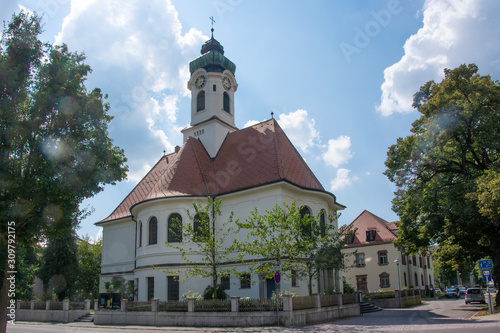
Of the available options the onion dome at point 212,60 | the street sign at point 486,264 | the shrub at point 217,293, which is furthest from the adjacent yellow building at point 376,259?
the shrub at point 217,293

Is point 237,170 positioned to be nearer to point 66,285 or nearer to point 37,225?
point 37,225

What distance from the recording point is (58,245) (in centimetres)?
3753

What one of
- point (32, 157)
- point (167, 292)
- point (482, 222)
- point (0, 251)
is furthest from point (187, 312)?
point (0, 251)

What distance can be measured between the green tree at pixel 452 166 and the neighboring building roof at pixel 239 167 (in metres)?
6.21

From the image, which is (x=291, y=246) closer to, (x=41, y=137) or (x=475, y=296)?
(x=41, y=137)

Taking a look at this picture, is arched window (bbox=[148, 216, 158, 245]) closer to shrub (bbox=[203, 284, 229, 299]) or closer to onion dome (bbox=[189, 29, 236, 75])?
shrub (bbox=[203, 284, 229, 299])

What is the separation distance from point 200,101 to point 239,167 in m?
10.9

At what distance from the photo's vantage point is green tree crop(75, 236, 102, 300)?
39.9 metres

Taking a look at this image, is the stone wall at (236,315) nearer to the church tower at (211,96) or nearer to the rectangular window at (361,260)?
the church tower at (211,96)

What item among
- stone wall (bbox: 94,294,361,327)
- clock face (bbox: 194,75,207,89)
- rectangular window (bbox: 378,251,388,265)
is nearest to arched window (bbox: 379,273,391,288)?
rectangular window (bbox: 378,251,388,265)

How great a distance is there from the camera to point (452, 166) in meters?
26.2

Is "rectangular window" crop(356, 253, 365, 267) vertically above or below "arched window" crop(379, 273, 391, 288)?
above

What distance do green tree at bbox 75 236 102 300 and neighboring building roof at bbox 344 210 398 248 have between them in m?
29.4

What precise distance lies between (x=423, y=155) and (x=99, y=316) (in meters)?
22.1
